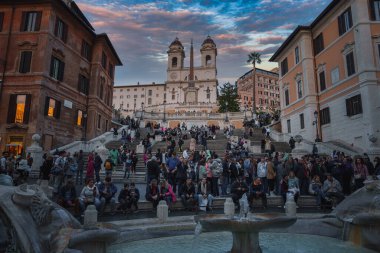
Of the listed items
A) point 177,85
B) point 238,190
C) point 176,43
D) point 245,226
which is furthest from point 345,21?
point 176,43

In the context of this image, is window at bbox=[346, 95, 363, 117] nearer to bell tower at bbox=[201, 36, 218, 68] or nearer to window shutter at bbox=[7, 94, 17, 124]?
window shutter at bbox=[7, 94, 17, 124]

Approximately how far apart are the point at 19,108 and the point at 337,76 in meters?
28.1

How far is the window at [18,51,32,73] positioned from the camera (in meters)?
24.8

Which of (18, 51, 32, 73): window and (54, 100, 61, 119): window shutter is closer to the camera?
(18, 51, 32, 73): window

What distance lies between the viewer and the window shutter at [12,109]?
2366cm

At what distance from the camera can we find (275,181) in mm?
13711

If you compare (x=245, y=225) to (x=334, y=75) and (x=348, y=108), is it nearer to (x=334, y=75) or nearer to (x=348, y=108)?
(x=348, y=108)

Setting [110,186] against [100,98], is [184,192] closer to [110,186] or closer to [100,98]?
[110,186]

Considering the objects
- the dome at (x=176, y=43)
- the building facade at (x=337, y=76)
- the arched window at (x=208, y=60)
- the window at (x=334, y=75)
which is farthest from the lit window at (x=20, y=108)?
the dome at (x=176, y=43)

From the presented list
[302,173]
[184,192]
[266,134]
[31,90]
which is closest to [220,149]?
[266,134]

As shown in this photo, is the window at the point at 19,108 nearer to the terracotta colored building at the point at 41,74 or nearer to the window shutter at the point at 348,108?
the terracotta colored building at the point at 41,74

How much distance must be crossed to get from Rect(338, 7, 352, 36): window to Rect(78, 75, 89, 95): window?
26.0m

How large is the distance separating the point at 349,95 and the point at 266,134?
12190mm

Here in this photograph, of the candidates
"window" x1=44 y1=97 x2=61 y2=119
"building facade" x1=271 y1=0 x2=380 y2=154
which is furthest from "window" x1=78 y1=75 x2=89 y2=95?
"building facade" x1=271 y1=0 x2=380 y2=154
